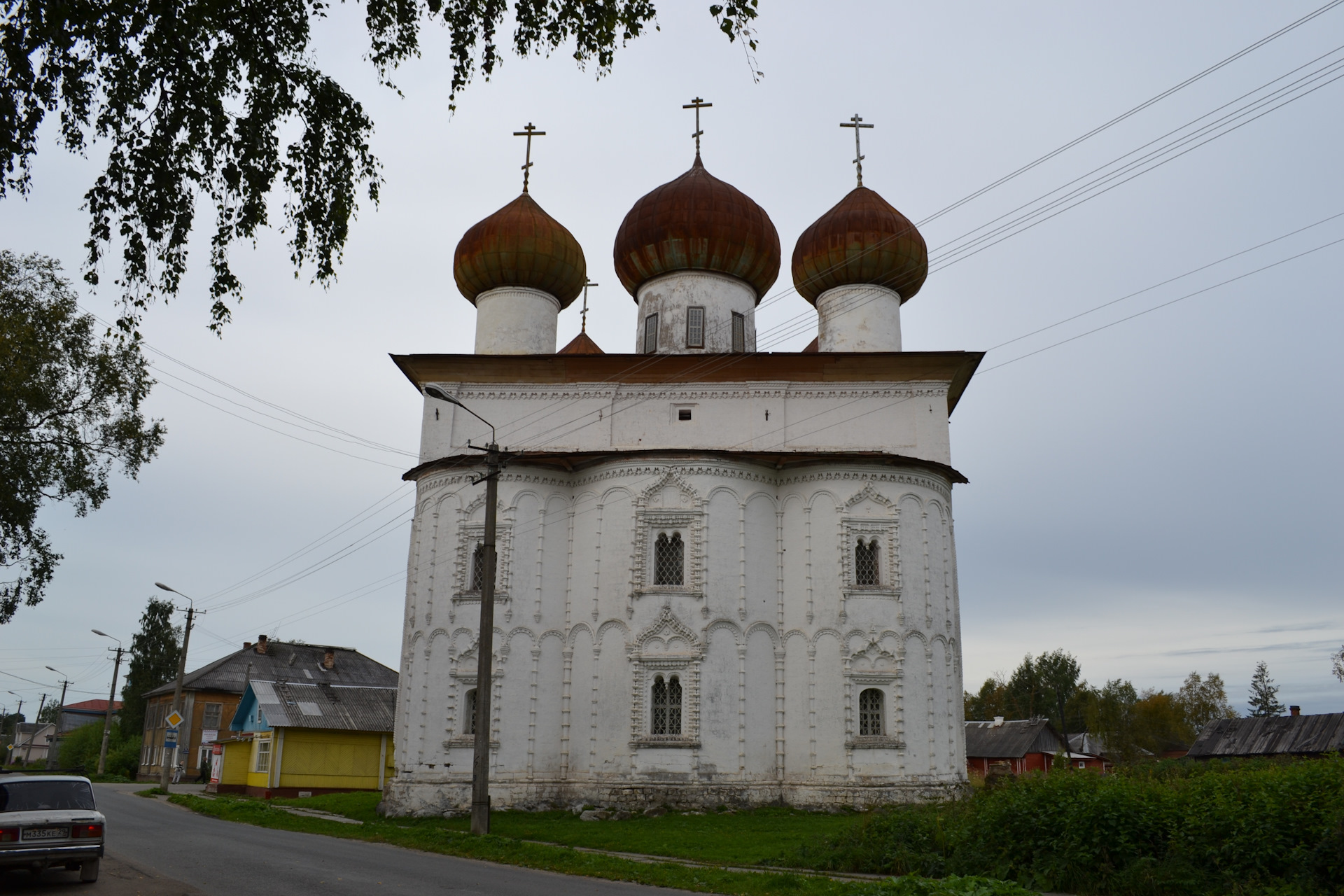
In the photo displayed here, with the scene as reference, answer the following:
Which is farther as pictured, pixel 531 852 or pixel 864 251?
pixel 864 251

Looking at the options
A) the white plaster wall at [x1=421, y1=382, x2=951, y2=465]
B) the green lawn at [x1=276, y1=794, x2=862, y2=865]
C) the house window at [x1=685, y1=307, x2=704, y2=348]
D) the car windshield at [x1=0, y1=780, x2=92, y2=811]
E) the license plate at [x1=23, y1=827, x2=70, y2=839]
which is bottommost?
the green lawn at [x1=276, y1=794, x2=862, y2=865]

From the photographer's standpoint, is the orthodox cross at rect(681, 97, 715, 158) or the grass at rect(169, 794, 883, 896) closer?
the grass at rect(169, 794, 883, 896)

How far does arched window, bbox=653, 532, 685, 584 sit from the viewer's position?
67.1 feet

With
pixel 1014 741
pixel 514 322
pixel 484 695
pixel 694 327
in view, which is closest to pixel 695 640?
pixel 484 695

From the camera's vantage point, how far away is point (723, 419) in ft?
72.0

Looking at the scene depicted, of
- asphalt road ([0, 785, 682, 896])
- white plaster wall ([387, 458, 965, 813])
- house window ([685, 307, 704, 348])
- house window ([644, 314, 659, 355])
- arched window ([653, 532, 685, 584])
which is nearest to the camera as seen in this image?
asphalt road ([0, 785, 682, 896])

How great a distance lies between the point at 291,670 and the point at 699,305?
26326mm

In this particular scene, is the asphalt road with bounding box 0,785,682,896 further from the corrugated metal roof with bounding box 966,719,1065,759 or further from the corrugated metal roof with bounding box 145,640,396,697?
the corrugated metal roof with bounding box 966,719,1065,759

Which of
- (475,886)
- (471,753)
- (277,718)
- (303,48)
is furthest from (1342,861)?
(277,718)

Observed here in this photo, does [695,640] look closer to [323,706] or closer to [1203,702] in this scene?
[323,706]

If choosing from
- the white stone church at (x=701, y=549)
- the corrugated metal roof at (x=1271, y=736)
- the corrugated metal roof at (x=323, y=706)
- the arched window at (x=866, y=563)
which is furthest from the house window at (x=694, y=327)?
the corrugated metal roof at (x=1271, y=736)

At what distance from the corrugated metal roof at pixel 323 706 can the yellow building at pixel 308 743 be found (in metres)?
0.02

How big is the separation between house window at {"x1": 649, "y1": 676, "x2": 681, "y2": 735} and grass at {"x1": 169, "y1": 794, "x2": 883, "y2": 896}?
6.12 ft

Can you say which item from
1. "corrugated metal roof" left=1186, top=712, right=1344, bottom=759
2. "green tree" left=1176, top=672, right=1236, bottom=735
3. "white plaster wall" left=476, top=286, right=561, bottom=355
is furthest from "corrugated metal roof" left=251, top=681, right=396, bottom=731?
"green tree" left=1176, top=672, right=1236, bottom=735
